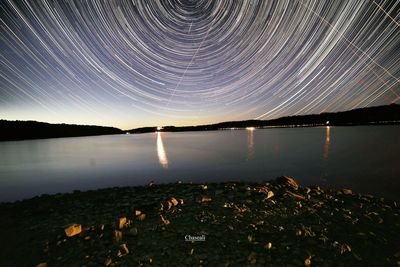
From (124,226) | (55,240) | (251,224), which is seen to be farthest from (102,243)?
(251,224)

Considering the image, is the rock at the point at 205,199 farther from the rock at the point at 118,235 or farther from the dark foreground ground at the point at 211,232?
the rock at the point at 118,235

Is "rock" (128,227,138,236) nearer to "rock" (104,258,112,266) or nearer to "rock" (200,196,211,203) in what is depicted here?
"rock" (104,258,112,266)

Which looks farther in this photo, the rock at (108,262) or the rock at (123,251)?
the rock at (123,251)

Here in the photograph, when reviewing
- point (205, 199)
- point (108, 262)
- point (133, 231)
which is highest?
point (205, 199)

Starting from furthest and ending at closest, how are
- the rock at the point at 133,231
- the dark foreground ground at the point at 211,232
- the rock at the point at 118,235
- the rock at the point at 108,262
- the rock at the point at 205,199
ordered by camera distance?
1. the rock at the point at 205,199
2. the rock at the point at 133,231
3. the rock at the point at 118,235
4. the dark foreground ground at the point at 211,232
5. the rock at the point at 108,262

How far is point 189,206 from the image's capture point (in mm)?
8930

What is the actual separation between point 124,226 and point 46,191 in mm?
18873

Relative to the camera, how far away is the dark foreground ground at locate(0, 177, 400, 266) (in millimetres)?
6035

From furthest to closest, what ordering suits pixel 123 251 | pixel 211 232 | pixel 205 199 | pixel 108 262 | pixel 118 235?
pixel 205 199
pixel 211 232
pixel 118 235
pixel 123 251
pixel 108 262

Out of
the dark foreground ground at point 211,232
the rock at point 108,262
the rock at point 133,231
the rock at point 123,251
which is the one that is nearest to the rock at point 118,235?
the dark foreground ground at point 211,232

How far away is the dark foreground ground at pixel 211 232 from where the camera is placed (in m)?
6.04

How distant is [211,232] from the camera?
702 centimetres

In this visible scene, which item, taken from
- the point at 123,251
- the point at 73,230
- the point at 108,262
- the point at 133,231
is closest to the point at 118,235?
the point at 133,231

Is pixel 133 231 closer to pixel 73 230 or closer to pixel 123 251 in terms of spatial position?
pixel 123 251
